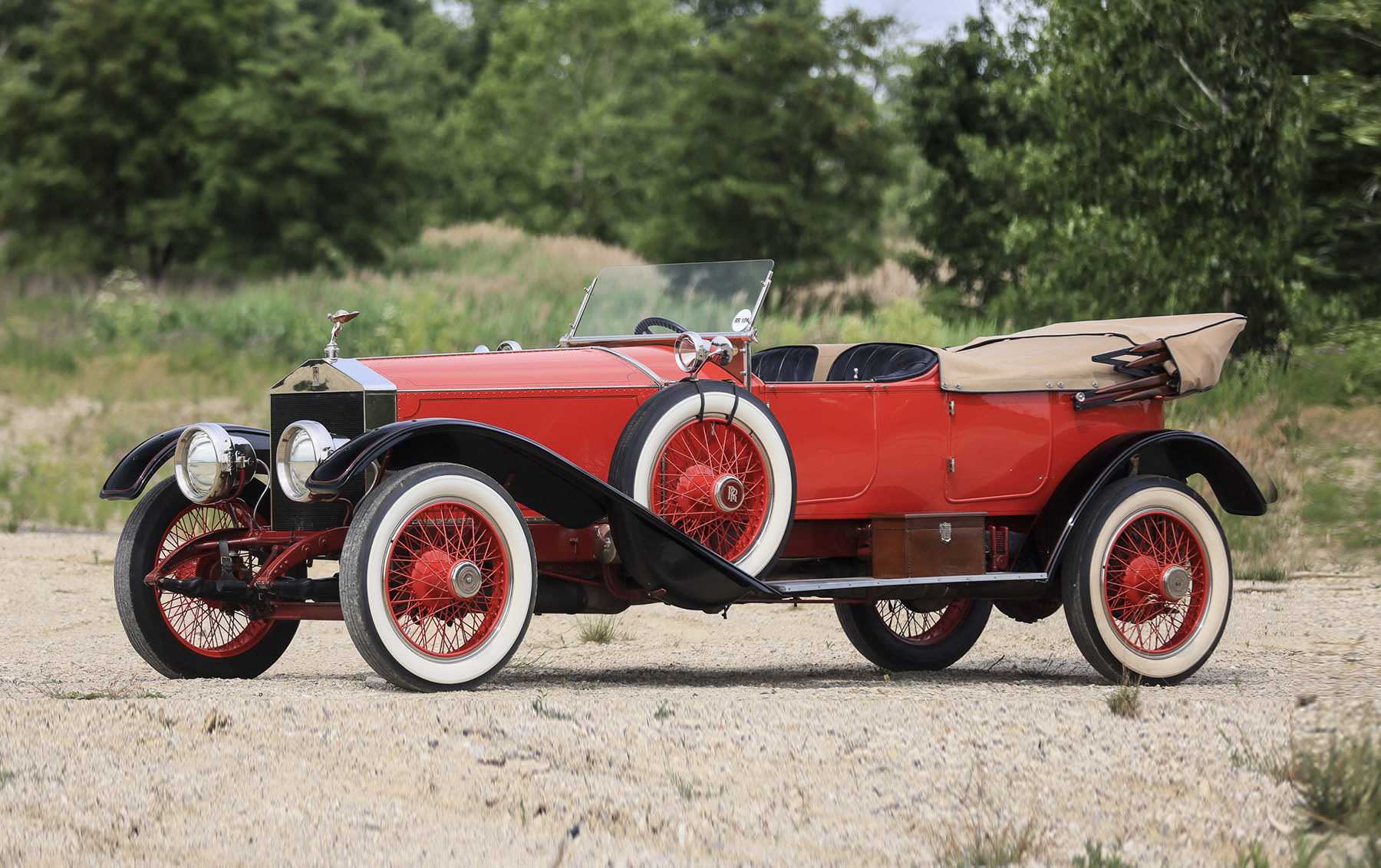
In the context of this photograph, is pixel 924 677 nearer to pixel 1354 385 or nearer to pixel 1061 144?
pixel 1354 385

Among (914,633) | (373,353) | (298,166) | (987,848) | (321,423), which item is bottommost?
(914,633)

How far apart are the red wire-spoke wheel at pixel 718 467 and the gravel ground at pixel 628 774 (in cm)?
70

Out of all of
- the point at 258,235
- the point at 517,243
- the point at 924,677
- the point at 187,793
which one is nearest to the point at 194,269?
the point at 258,235

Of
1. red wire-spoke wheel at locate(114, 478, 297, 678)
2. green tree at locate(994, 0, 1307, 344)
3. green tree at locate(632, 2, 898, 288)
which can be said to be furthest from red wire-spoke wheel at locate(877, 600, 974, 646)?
green tree at locate(632, 2, 898, 288)

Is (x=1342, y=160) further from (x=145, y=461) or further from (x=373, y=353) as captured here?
(x=145, y=461)

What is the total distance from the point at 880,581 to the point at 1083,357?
5.75 ft

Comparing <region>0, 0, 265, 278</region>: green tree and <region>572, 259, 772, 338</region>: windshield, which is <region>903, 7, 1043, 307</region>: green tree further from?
<region>572, 259, 772, 338</region>: windshield

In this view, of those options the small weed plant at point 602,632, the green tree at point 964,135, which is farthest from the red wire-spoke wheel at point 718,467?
the green tree at point 964,135

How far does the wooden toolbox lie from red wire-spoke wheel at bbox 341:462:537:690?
1.87 metres

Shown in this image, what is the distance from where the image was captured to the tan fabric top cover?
682 centimetres

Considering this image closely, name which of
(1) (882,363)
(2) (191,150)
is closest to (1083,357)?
(1) (882,363)

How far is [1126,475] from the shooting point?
718 centimetres

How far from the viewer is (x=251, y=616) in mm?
6496

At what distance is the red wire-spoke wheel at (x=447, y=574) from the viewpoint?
5.34 m
